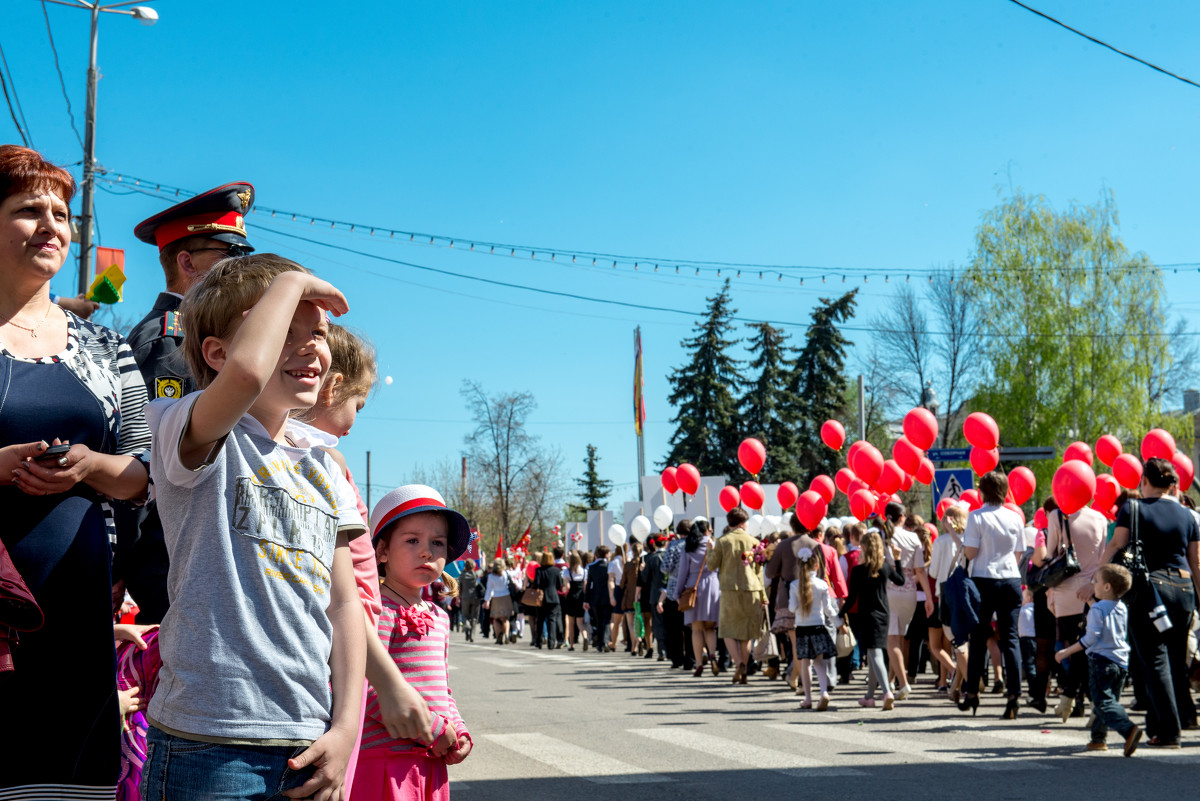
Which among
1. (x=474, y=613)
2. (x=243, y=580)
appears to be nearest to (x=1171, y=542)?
(x=243, y=580)

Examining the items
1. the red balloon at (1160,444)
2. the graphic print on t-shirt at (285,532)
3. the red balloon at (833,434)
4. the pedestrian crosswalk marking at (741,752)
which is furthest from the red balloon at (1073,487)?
the red balloon at (833,434)

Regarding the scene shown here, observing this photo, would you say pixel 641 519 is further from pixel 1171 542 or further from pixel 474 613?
pixel 1171 542

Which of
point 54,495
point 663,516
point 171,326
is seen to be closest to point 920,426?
point 663,516

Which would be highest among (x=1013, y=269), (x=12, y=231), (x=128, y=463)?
(x=1013, y=269)

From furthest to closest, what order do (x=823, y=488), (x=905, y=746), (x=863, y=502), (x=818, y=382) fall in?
(x=818, y=382), (x=863, y=502), (x=823, y=488), (x=905, y=746)

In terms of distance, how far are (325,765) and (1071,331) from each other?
38.8m

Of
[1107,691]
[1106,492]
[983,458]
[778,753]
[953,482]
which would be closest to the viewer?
[1107,691]

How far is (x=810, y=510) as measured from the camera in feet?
52.3

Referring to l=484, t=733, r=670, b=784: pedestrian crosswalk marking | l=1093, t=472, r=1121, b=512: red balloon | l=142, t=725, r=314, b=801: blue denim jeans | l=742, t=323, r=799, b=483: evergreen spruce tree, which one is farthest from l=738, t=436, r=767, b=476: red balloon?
l=742, t=323, r=799, b=483: evergreen spruce tree

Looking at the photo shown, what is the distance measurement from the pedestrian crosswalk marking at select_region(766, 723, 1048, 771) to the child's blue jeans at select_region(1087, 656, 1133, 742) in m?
0.62

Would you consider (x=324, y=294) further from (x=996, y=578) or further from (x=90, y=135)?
(x=90, y=135)

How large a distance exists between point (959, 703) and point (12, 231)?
1051 centimetres

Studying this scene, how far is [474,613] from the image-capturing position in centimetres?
3244

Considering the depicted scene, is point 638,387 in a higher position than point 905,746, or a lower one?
higher
